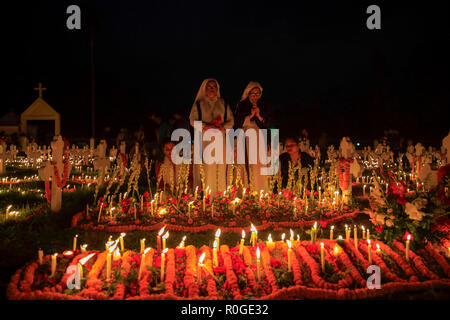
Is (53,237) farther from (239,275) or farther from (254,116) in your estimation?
(254,116)

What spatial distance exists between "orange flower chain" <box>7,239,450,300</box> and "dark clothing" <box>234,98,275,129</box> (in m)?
4.43

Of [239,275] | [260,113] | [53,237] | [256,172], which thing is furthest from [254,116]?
[239,275]

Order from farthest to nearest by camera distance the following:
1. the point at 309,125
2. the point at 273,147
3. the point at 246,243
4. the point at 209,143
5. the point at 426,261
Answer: the point at 309,125
the point at 273,147
the point at 209,143
the point at 246,243
the point at 426,261

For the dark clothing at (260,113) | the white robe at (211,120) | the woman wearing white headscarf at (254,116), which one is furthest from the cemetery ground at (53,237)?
the dark clothing at (260,113)

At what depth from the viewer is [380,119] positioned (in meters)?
43.3

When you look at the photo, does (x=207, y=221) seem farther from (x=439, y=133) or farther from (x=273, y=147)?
(x=439, y=133)

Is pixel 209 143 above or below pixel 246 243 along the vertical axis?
above

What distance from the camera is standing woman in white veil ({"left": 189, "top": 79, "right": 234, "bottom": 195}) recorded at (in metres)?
8.54

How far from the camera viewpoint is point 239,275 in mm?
4410

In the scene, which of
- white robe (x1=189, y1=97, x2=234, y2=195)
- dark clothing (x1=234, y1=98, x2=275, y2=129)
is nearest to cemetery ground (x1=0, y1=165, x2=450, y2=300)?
white robe (x1=189, y1=97, x2=234, y2=195)

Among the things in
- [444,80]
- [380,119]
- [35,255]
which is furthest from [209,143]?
[380,119]

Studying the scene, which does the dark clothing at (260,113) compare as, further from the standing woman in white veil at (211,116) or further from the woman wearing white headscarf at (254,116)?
the standing woman in white veil at (211,116)

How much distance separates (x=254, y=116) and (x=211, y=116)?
3.46ft
